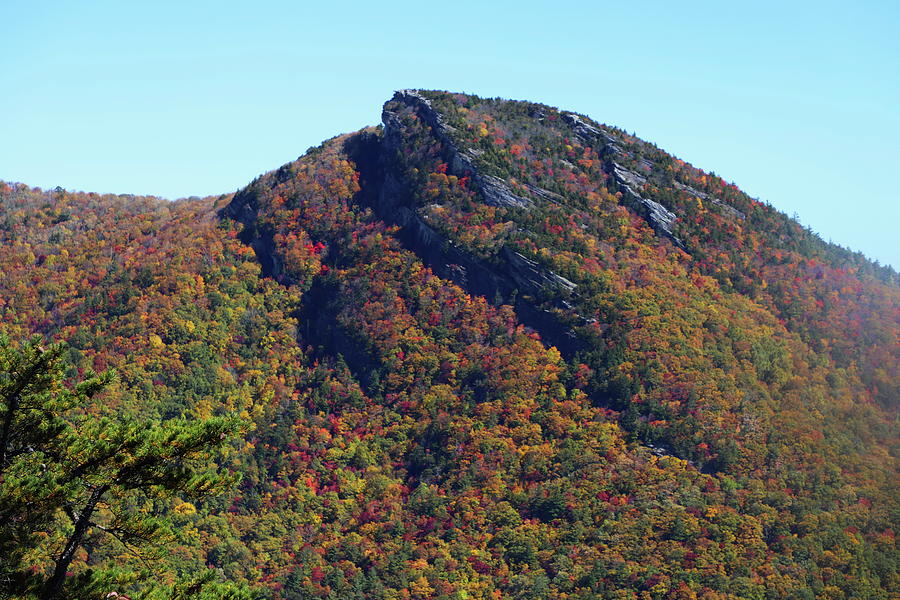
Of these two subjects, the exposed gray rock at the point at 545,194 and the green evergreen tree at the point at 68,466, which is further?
the exposed gray rock at the point at 545,194

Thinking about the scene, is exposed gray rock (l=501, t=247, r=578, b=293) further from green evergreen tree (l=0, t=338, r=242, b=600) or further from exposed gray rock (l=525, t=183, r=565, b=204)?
green evergreen tree (l=0, t=338, r=242, b=600)

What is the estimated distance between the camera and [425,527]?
16350 cm

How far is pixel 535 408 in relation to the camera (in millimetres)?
174500

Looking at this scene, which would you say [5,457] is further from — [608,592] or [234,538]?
[234,538]

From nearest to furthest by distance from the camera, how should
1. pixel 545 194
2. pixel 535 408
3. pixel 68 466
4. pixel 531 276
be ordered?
pixel 68 466 → pixel 535 408 → pixel 531 276 → pixel 545 194

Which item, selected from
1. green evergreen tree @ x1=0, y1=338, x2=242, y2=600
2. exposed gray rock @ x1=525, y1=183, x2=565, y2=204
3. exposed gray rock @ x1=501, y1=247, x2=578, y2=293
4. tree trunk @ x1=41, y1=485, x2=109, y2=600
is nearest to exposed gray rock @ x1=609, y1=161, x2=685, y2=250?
exposed gray rock @ x1=525, y1=183, x2=565, y2=204

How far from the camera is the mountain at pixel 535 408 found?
14775 centimetres

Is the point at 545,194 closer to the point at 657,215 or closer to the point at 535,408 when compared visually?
the point at 657,215

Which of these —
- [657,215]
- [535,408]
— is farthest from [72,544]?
[657,215]

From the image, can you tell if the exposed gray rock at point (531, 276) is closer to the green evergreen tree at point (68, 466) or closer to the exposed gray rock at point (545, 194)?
the exposed gray rock at point (545, 194)

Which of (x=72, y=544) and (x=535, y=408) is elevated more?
(x=535, y=408)

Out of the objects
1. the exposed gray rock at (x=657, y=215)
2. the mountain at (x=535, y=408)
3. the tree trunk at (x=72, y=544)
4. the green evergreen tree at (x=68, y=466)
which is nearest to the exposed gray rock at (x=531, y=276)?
the mountain at (x=535, y=408)

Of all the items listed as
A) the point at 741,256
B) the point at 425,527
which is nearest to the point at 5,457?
the point at 425,527

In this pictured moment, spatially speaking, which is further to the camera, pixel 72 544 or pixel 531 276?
pixel 531 276
